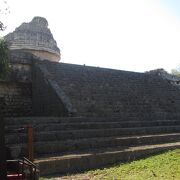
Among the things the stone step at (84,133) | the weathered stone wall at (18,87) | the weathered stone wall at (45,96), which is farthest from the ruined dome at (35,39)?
the stone step at (84,133)

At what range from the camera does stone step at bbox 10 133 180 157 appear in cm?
836

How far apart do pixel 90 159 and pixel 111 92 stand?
725cm

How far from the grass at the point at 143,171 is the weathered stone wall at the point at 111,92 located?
4.58 meters

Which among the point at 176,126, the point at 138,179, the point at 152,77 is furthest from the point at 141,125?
the point at 152,77

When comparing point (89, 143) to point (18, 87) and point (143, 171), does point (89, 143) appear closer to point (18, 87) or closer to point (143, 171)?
point (143, 171)

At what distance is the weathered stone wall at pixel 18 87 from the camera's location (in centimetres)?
1409

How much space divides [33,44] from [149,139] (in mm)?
12595

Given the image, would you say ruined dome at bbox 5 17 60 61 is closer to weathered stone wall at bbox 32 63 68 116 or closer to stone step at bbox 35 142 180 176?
weathered stone wall at bbox 32 63 68 116

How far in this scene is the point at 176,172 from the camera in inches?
284

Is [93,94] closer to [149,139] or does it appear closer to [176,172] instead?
[149,139]

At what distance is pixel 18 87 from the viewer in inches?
570

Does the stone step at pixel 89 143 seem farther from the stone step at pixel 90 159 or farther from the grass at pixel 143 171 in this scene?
the grass at pixel 143 171

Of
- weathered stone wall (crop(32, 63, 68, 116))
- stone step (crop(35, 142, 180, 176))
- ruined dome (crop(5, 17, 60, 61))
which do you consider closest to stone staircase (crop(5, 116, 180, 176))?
stone step (crop(35, 142, 180, 176))

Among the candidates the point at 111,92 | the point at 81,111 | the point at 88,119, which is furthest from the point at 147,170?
the point at 111,92
